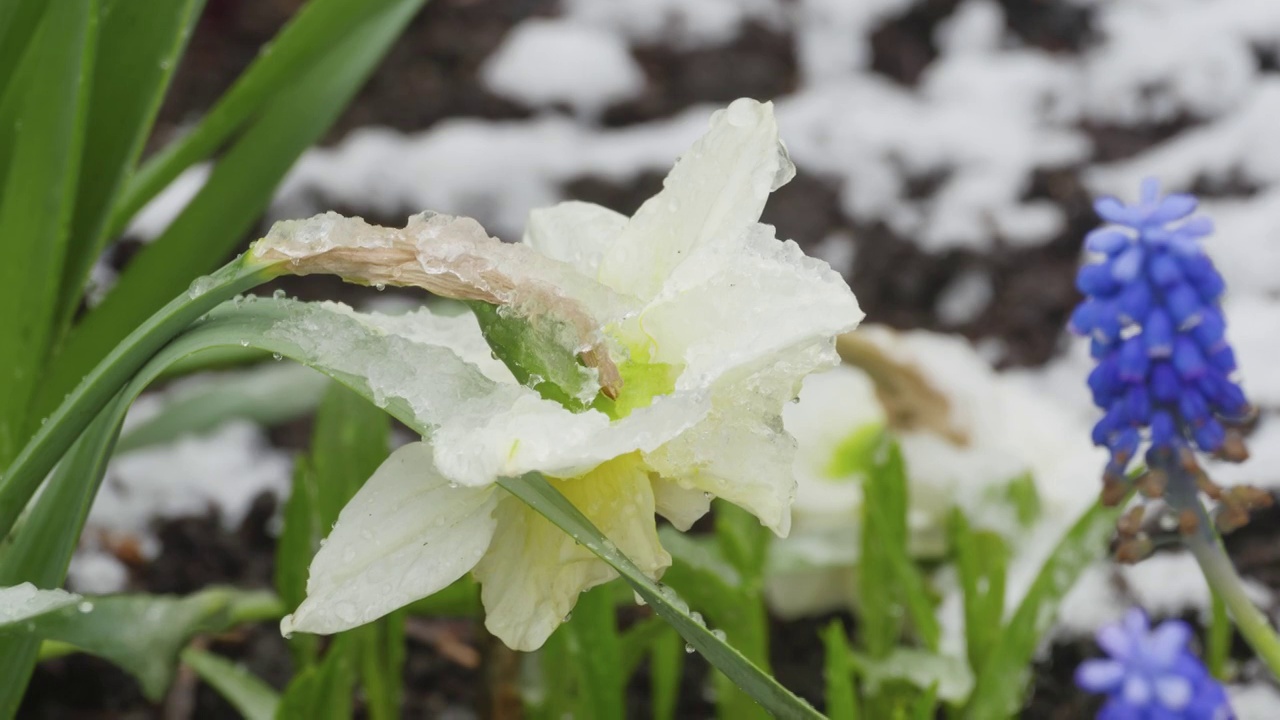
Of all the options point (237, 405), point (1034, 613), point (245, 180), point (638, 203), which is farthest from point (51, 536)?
point (638, 203)

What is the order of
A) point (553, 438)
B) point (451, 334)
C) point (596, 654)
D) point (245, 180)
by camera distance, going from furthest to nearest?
1. point (245, 180)
2. point (596, 654)
3. point (451, 334)
4. point (553, 438)

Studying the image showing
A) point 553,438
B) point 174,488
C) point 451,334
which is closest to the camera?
point 553,438

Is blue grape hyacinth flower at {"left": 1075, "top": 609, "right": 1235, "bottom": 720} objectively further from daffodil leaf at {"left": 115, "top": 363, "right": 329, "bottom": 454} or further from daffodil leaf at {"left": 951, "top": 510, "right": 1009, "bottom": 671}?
daffodil leaf at {"left": 115, "top": 363, "right": 329, "bottom": 454}

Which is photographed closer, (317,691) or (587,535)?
(587,535)

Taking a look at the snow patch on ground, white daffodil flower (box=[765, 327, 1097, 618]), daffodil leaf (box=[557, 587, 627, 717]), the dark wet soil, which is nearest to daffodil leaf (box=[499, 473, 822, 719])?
daffodil leaf (box=[557, 587, 627, 717])

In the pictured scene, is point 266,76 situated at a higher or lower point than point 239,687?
higher

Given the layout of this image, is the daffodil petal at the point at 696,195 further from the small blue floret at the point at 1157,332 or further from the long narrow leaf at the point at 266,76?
the long narrow leaf at the point at 266,76

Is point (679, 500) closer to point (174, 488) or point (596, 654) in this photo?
point (596, 654)
